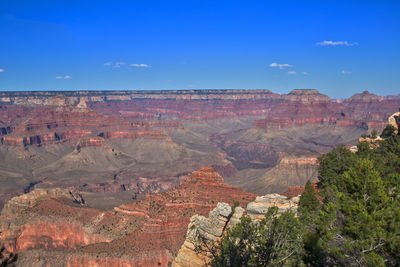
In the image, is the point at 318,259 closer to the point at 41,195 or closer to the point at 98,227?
the point at 98,227

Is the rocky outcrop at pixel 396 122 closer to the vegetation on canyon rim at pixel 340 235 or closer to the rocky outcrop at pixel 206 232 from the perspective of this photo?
the rocky outcrop at pixel 206 232

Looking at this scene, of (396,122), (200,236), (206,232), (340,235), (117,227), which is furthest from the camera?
(396,122)

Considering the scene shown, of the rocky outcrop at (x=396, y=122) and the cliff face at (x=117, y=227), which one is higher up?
the rocky outcrop at (x=396, y=122)

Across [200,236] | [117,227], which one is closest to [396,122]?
[200,236]

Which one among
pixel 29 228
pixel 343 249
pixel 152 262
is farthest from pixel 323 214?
pixel 29 228

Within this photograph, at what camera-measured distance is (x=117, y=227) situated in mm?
55375

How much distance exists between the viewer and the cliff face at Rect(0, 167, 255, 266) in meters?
47.0

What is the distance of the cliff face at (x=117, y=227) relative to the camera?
47031 millimetres

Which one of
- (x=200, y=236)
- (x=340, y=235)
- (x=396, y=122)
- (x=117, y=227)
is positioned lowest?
(x=117, y=227)

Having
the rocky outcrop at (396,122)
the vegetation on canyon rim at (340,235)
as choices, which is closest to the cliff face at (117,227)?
the vegetation on canyon rim at (340,235)

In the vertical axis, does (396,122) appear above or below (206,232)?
above

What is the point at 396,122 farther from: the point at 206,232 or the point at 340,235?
the point at 340,235

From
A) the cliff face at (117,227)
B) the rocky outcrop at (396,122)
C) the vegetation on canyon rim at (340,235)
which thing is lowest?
the cliff face at (117,227)

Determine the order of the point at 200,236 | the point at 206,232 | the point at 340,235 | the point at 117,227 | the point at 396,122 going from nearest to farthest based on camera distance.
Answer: the point at 340,235, the point at 200,236, the point at 206,232, the point at 117,227, the point at 396,122
